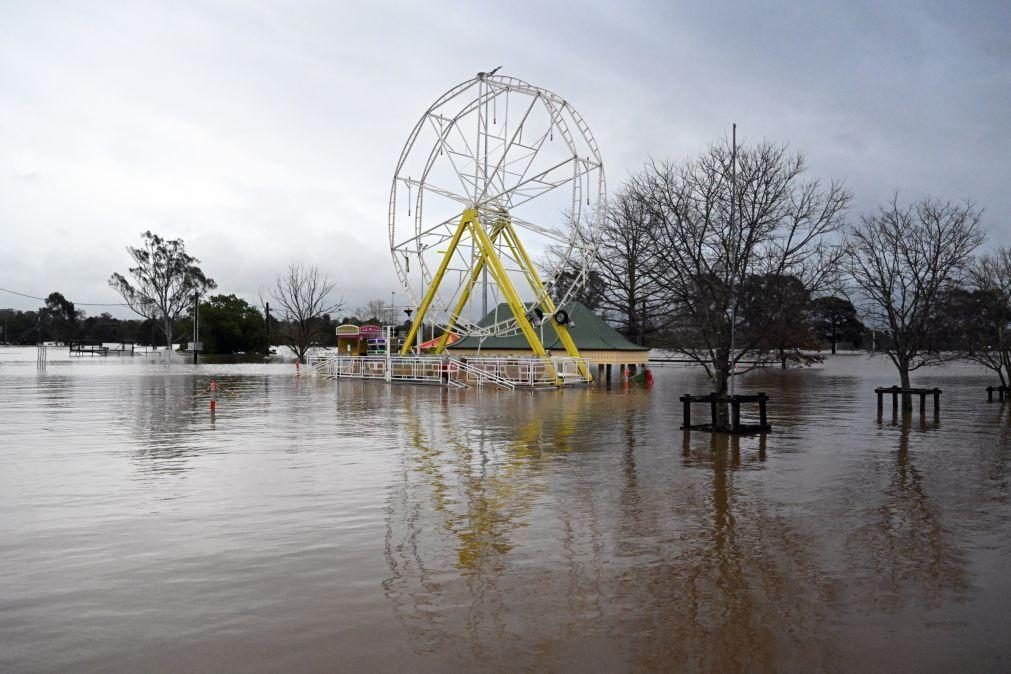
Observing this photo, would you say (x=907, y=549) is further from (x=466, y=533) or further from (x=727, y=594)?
(x=466, y=533)

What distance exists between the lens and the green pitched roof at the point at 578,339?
3816 centimetres

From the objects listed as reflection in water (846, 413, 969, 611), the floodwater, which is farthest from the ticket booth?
reflection in water (846, 413, 969, 611)

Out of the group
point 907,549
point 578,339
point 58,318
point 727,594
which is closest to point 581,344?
point 578,339

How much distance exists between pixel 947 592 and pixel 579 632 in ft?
9.83

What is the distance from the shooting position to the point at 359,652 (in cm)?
489

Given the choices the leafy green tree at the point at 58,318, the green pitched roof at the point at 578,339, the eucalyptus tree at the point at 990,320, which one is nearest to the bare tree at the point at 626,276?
the green pitched roof at the point at 578,339

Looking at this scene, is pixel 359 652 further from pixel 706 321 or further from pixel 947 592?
pixel 706 321

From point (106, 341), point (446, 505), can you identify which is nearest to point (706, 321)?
point (446, 505)

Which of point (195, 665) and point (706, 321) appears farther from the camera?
point (706, 321)

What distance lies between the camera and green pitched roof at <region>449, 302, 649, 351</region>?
1502 inches

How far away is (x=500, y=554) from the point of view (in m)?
7.04

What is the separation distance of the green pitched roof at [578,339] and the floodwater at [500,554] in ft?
75.6

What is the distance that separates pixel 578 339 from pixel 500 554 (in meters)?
31.8

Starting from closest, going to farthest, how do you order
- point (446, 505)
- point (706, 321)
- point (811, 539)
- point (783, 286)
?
point (811, 539), point (446, 505), point (706, 321), point (783, 286)
